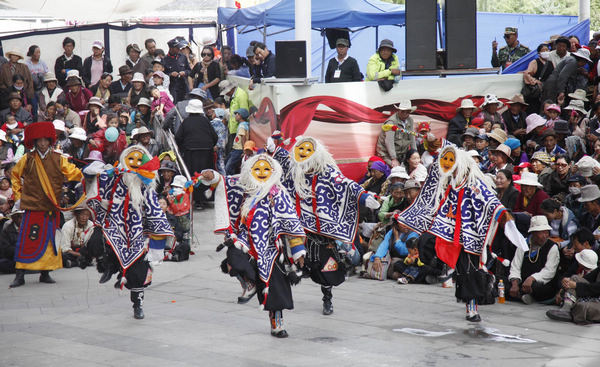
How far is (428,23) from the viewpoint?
13164mm

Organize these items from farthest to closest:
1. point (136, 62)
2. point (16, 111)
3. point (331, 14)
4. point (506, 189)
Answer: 1. point (331, 14)
2. point (136, 62)
3. point (16, 111)
4. point (506, 189)

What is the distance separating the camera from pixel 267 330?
8.02m

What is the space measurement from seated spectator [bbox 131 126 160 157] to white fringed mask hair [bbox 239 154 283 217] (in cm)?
532

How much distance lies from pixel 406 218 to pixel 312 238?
1.03 m

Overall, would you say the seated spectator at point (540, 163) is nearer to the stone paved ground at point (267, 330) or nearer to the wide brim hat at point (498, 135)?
Result: the wide brim hat at point (498, 135)

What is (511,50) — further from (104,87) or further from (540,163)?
(104,87)

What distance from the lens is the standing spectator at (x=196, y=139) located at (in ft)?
44.4

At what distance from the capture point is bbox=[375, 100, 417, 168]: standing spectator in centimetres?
1231

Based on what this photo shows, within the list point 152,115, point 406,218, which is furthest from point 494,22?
point 406,218

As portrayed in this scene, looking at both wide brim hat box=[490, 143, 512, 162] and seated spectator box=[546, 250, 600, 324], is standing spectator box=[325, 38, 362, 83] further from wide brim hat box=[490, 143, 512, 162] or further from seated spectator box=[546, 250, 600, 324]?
seated spectator box=[546, 250, 600, 324]

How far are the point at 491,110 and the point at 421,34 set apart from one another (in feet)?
5.94

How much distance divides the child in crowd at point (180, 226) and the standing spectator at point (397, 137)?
302 cm

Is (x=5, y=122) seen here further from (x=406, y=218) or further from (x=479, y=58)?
(x=479, y=58)

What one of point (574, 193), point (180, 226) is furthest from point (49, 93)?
point (574, 193)
